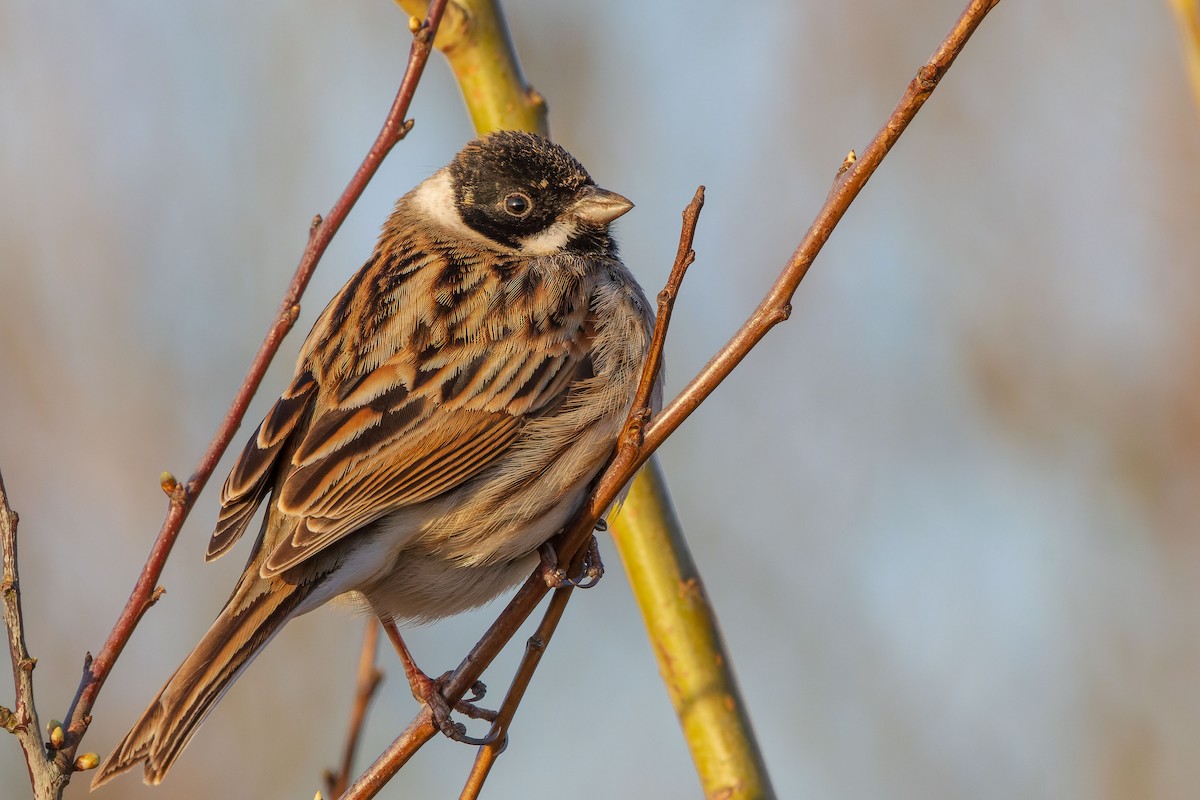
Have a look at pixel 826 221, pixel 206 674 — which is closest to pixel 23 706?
pixel 206 674

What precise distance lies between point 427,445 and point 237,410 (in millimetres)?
811

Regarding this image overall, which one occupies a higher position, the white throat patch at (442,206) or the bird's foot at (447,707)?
the white throat patch at (442,206)

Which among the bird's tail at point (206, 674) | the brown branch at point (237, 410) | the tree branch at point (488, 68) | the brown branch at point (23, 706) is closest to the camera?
the brown branch at point (23, 706)

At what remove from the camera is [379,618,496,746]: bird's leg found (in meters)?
3.82

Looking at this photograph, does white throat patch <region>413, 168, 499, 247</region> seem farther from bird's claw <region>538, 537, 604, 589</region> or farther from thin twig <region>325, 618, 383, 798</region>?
thin twig <region>325, 618, 383, 798</region>

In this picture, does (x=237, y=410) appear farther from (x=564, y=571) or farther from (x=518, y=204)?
(x=518, y=204)

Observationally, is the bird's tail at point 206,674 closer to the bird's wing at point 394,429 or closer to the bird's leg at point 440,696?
the bird's wing at point 394,429

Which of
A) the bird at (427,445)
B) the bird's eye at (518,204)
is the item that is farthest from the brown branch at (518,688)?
the bird's eye at (518,204)

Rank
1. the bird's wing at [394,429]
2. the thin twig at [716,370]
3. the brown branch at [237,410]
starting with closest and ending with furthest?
the thin twig at [716,370] → the brown branch at [237,410] → the bird's wing at [394,429]

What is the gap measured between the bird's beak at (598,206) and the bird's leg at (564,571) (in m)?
1.21

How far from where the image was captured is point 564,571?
11.8ft

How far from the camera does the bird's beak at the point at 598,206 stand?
190 inches

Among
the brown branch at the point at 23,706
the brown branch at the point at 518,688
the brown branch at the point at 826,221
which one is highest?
the brown branch at the point at 826,221

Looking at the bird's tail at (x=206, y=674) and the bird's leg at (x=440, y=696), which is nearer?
the bird's tail at (x=206, y=674)
